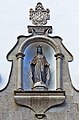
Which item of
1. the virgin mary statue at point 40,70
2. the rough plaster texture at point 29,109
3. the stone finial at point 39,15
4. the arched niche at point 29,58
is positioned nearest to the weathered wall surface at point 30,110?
the rough plaster texture at point 29,109

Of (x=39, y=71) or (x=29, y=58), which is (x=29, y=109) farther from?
(x=29, y=58)

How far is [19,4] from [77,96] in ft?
7.18

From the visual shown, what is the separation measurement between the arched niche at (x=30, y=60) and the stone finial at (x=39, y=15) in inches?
16.5

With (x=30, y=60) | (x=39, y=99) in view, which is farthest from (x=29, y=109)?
(x=30, y=60)

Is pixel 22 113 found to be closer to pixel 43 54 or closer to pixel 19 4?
pixel 43 54

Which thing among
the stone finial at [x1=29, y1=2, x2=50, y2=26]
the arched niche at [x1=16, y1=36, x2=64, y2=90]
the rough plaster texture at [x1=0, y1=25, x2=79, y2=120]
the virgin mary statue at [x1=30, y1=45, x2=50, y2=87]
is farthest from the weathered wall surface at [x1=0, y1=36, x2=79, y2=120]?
the stone finial at [x1=29, y1=2, x2=50, y2=26]

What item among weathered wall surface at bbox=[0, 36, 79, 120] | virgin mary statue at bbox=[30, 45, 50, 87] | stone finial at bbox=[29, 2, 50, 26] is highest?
stone finial at bbox=[29, 2, 50, 26]

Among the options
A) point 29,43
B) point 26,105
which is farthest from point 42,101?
point 29,43

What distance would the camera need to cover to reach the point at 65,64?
48.5ft

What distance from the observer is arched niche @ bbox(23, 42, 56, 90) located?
48.0 ft

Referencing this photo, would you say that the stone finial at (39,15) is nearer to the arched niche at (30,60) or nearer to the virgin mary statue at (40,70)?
the arched niche at (30,60)

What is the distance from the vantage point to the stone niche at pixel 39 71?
14375mm

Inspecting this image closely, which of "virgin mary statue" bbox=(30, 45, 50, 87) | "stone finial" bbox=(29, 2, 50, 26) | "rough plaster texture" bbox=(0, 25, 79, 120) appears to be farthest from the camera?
"stone finial" bbox=(29, 2, 50, 26)

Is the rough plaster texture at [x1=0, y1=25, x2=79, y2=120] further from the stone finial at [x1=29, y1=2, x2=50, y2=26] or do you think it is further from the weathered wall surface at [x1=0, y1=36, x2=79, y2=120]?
the stone finial at [x1=29, y1=2, x2=50, y2=26]
